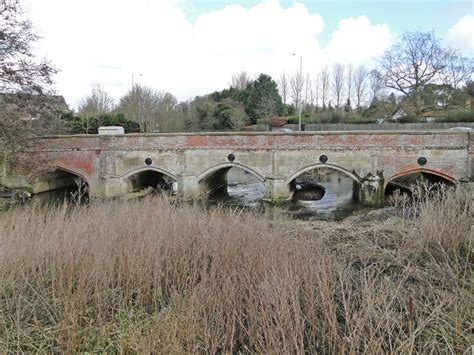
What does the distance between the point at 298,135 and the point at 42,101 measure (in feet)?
36.9

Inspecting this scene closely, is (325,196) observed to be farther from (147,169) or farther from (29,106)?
(29,106)

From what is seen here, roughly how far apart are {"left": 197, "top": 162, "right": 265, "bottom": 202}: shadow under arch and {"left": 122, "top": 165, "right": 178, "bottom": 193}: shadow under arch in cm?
158

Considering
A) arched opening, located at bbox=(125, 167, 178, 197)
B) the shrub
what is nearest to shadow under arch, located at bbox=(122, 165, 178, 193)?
arched opening, located at bbox=(125, 167, 178, 197)

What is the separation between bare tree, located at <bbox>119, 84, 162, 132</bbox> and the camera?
3356 cm

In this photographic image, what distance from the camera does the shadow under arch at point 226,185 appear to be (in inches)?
649

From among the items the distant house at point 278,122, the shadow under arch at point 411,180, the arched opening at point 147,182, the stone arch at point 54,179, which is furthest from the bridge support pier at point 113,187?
the distant house at point 278,122

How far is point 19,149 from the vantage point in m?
13.5

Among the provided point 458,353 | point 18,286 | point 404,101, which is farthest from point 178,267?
point 404,101

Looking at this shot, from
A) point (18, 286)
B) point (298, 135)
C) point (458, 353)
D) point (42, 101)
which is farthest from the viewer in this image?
point (298, 135)

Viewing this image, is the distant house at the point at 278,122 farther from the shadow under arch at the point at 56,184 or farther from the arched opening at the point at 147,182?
the shadow under arch at the point at 56,184

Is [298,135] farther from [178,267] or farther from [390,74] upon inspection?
[390,74]

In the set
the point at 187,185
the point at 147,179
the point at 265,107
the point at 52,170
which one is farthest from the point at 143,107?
the point at 187,185

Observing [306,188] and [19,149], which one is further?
[306,188]

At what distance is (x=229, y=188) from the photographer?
21.7 meters
